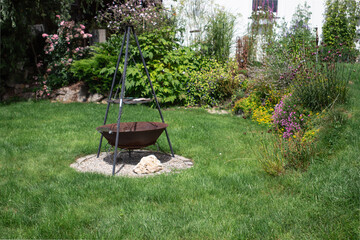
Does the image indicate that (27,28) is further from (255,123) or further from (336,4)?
(336,4)

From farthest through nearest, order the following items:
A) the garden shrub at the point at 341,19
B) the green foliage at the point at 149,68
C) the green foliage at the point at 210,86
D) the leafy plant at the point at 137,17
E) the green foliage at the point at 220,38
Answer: the garden shrub at the point at 341,19 → the leafy plant at the point at 137,17 → the green foliage at the point at 220,38 → the green foliage at the point at 210,86 → the green foliage at the point at 149,68

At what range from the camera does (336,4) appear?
43.7 ft

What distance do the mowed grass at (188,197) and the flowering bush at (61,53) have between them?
17.1 ft

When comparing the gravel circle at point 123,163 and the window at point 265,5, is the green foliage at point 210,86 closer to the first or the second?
the window at point 265,5

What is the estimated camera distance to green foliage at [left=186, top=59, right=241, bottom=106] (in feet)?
32.2

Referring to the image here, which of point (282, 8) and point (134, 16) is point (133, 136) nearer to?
point (134, 16)

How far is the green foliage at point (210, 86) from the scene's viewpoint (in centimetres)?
983

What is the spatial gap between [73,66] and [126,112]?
311 cm

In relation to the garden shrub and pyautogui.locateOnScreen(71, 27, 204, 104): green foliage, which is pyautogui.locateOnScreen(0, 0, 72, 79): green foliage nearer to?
pyautogui.locateOnScreen(71, 27, 204, 104): green foliage

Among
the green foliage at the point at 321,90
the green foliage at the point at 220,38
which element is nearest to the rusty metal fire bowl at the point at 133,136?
the green foliage at the point at 321,90

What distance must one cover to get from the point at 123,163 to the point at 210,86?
5.29 m

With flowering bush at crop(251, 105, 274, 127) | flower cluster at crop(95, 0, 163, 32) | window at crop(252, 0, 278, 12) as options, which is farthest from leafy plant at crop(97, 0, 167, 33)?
flowering bush at crop(251, 105, 274, 127)

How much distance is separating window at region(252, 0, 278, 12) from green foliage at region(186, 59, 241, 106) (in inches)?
168

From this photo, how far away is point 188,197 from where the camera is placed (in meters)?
3.63
